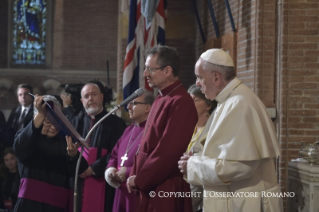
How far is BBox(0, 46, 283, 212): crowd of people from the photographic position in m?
2.90

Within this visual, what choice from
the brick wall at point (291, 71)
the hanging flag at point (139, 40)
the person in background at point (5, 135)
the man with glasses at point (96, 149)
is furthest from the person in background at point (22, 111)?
the brick wall at point (291, 71)

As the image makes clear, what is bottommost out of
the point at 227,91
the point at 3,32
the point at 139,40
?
the point at 227,91

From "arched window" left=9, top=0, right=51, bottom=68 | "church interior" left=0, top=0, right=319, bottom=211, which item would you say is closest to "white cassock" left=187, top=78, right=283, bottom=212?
"church interior" left=0, top=0, right=319, bottom=211

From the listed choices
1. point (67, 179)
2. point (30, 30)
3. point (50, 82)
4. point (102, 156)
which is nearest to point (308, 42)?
point (102, 156)

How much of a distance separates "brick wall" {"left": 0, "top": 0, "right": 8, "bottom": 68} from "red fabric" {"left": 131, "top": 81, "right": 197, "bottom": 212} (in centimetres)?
1112

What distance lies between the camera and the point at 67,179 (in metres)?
4.34

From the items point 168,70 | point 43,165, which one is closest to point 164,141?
point 168,70

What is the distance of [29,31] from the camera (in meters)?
14.1

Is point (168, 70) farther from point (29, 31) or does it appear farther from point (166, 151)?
point (29, 31)

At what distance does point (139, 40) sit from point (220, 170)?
414cm

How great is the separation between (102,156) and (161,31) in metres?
2.40

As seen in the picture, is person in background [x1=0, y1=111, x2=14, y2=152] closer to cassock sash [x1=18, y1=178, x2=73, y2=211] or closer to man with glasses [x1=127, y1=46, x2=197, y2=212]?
cassock sash [x1=18, y1=178, x2=73, y2=211]

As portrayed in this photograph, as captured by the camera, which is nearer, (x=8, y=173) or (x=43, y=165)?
(x=43, y=165)

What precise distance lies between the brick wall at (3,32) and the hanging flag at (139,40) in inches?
318
